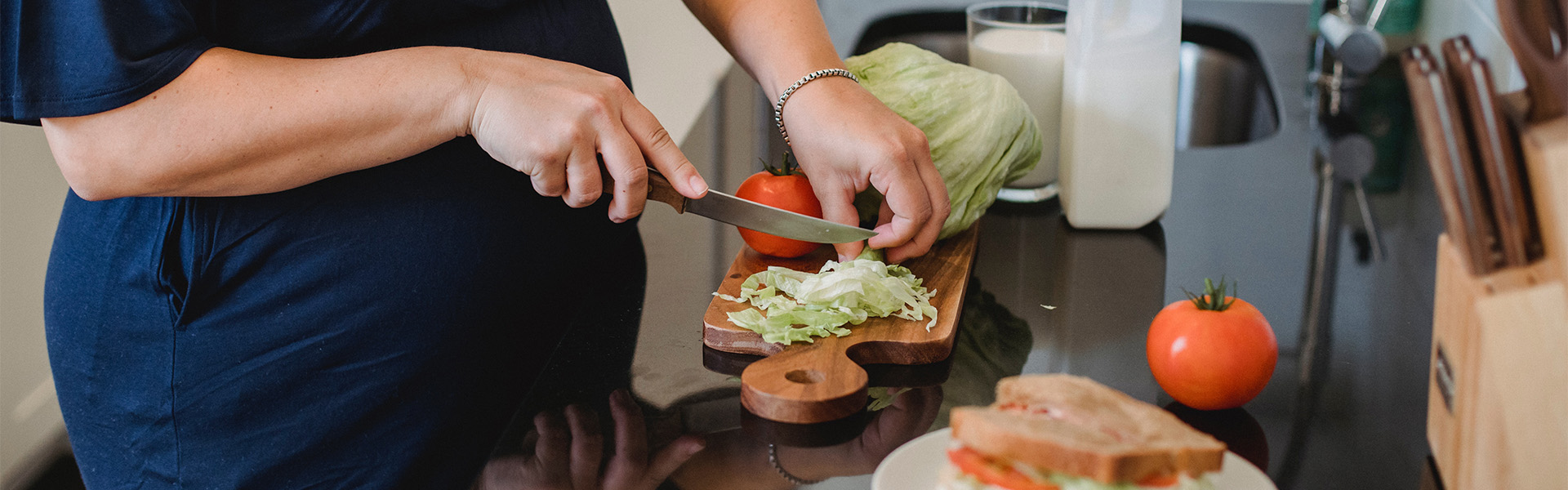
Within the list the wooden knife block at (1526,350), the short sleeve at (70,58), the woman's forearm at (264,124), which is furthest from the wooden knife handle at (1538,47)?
the short sleeve at (70,58)

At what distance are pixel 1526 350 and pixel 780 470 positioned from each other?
1.52 feet

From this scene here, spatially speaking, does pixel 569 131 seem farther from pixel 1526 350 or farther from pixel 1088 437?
pixel 1526 350

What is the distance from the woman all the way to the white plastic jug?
25 centimetres

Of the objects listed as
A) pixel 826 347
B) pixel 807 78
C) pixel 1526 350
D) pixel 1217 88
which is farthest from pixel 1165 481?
pixel 1217 88

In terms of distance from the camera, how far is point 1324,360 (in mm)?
933

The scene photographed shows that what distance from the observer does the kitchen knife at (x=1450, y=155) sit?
0.52 metres

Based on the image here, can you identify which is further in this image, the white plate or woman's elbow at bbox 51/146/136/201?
woman's elbow at bbox 51/146/136/201

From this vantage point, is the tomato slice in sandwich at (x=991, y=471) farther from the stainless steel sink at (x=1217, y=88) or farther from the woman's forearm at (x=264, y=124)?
the stainless steel sink at (x=1217, y=88)

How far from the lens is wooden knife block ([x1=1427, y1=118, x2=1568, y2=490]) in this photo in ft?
1.72

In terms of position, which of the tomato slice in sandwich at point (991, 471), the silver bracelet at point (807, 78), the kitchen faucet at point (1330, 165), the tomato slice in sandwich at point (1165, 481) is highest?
the silver bracelet at point (807, 78)

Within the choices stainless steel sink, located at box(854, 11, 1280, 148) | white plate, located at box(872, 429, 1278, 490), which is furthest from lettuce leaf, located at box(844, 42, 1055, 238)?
stainless steel sink, located at box(854, 11, 1280, 148)

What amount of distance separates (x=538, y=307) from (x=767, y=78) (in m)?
0.36

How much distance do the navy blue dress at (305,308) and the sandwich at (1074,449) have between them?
0.54 m

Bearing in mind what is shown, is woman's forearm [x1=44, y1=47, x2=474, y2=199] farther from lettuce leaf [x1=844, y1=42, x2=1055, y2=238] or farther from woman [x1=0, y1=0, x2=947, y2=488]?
lettuce leaf [x1=844, y1=42, x2=1055, y2=238]
